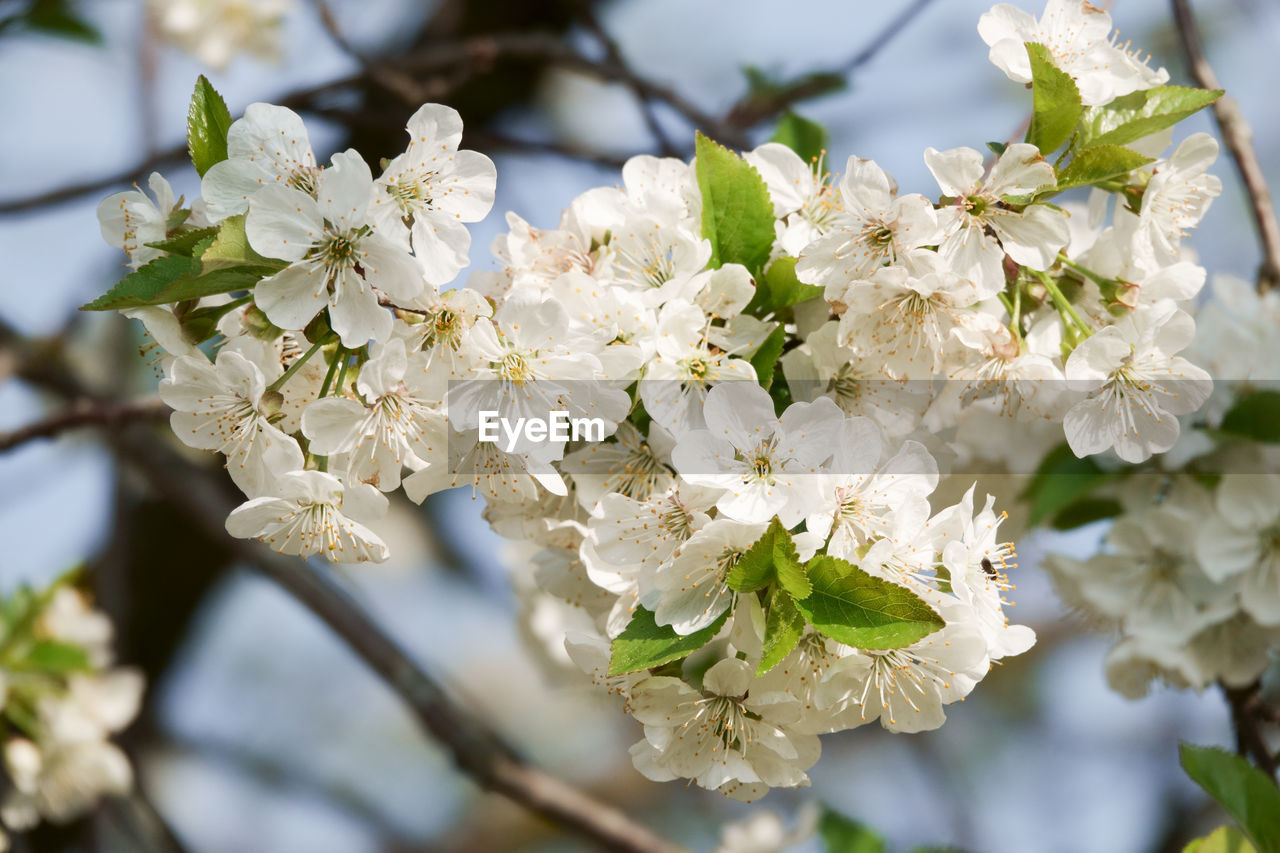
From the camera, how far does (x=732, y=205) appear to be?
1.05m

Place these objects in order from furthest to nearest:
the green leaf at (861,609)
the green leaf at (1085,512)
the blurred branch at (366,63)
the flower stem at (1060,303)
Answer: the blurred branch at (366,63) → the green leaf at (1085,512) → the flower stem at (1060,303) → the green leaf at (861,609)

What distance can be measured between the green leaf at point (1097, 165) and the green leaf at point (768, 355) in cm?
33

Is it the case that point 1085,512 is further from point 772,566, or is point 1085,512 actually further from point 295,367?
point 295,367

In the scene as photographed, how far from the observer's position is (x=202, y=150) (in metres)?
0.97

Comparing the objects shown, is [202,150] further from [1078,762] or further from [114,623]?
[1078,762]

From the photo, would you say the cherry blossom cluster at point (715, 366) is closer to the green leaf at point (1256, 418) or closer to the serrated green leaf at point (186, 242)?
the serrated green leaf at point (186, 242)

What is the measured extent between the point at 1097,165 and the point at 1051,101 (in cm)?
8

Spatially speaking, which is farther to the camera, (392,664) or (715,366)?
(392,664)

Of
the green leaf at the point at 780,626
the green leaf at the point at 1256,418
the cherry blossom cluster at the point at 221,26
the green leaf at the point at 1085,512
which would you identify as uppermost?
the green leaf at the point at 780,626

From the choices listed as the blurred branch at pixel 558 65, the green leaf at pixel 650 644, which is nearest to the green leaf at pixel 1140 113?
the green leaf at pixel 650 644

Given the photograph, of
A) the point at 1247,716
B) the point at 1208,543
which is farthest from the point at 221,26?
the point at 1247,716

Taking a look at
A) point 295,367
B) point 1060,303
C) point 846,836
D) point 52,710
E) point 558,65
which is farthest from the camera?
point 558,65

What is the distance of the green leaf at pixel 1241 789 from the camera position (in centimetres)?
125

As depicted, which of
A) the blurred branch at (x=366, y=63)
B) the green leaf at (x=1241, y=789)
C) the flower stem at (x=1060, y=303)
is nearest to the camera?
the flower stem at (x=1060, y=303)
